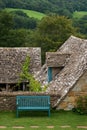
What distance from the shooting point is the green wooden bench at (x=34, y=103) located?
68.4 feet

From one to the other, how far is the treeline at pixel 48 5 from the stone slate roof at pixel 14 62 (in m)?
83.6

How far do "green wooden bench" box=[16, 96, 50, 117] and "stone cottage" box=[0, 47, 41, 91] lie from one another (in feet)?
33.7

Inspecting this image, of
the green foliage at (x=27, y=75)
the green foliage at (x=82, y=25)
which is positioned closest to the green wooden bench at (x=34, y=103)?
the green foliage at (x=27, y=75)

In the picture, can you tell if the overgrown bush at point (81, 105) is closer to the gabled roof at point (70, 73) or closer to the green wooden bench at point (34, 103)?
the gabled roof at point (70, 73)

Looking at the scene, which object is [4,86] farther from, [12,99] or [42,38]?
[42,38]

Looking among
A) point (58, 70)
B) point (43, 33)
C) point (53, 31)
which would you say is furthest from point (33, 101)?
point (43, 33)

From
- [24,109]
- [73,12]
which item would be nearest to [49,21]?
[24,109]

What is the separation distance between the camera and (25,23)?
102125 millimetres

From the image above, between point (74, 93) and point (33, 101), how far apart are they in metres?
2.34

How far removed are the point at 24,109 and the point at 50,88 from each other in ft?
12.8

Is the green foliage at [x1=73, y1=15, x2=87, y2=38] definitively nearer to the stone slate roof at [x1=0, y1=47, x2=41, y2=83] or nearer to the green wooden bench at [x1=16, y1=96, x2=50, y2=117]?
the stone slate roof at [x1=0, y1=47, x2=41, y2=83]

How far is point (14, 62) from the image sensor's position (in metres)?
33.1

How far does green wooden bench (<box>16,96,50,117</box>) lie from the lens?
20.8 m

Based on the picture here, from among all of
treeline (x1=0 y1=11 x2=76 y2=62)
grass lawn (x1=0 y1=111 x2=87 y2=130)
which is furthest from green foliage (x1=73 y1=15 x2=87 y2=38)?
grass lawn (x1=0 y1=111 x2=87 y2=130)
